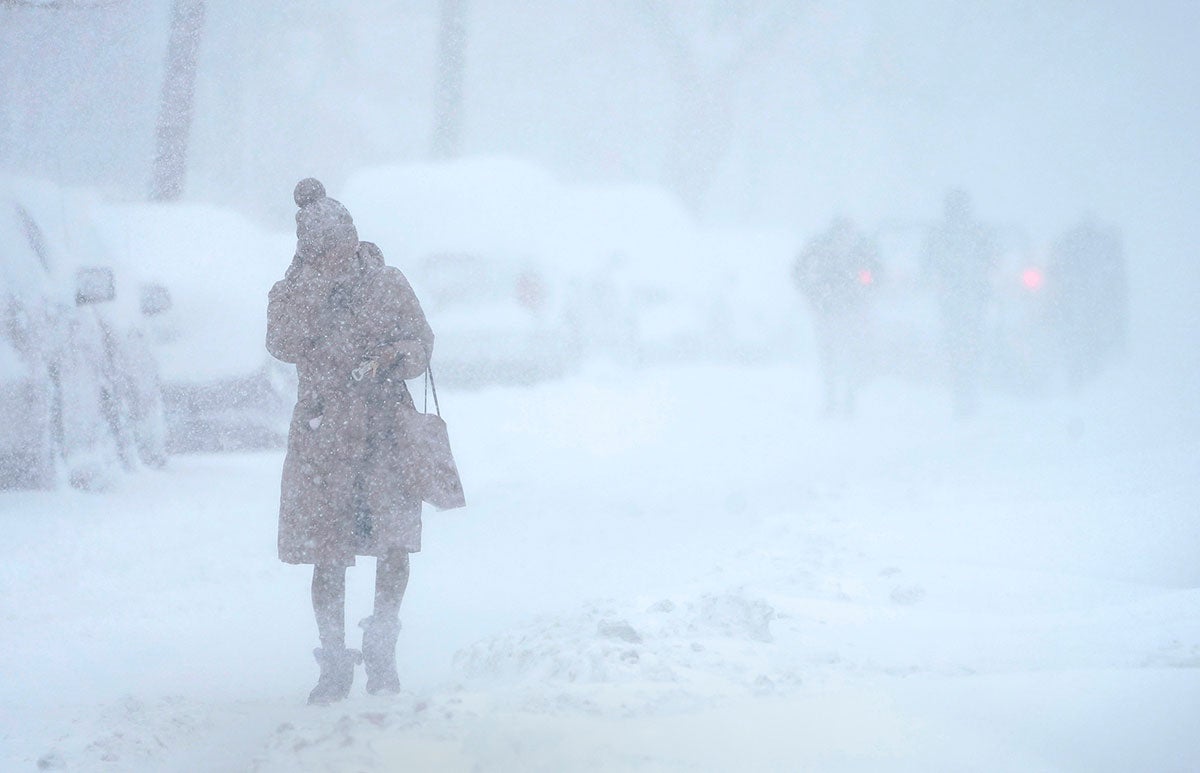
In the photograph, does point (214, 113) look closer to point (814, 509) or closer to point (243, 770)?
point (814, 509)

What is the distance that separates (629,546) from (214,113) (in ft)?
28.3

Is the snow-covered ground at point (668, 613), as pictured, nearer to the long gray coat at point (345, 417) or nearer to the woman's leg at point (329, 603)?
the woman's leg at point (329, 603)

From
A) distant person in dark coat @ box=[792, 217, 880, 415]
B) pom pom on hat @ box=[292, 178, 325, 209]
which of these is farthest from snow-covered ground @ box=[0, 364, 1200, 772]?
pom pom on hat @ box=[292, 178, 325, 209]

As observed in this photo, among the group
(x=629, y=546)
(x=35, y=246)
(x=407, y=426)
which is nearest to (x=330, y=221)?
(x=407, y=426)

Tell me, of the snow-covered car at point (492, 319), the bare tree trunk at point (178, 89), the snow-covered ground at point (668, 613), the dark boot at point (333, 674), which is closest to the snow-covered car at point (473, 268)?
the snow-covered car at point (492, 319)

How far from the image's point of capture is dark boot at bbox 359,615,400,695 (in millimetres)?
3949

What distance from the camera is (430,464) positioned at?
3.86m

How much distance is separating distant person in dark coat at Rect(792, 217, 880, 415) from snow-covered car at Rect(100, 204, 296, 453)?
4.67m

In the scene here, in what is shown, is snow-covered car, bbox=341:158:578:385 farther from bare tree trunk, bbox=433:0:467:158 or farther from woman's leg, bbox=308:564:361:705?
woman's leg, bbox=308:564:361:705

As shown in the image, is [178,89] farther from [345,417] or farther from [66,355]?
[345,417]

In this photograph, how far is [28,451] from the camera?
694cm

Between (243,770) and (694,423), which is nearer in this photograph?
(243,770)

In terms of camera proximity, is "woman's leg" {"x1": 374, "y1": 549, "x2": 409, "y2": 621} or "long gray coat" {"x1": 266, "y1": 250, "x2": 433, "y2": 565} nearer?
"long gray coat" {"x1": 266, "y1": 250, "x2": 433, "y2": 565}

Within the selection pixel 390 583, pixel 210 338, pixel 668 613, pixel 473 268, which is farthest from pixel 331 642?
pixel 473 268
